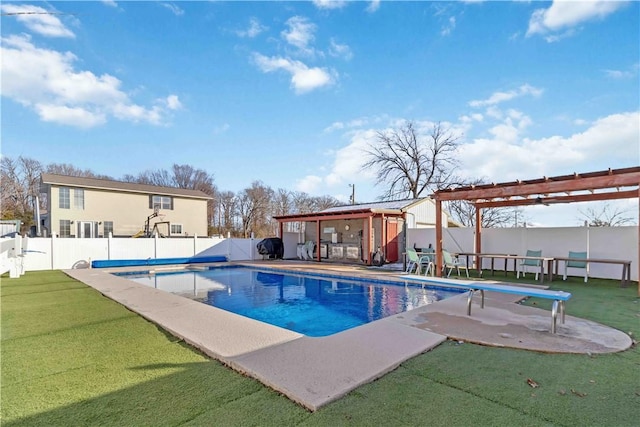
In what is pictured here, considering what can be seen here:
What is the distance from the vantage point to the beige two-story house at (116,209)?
19016 millimetres

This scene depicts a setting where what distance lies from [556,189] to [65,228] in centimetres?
2356

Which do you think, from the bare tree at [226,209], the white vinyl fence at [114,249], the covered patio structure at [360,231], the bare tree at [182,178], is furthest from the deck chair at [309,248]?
the bare tree at [182,178]

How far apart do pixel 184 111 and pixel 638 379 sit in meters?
16.4

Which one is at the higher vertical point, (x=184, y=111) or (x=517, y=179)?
(x=184, y=111)

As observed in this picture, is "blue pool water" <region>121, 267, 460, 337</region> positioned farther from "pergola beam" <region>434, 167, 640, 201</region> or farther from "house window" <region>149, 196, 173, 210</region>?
"house window" <region>149, 196, 173, 210</region>

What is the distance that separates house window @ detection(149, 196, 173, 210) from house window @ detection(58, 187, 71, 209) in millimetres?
4629

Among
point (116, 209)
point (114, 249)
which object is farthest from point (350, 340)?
point (116, 209)

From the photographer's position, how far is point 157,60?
438 inches

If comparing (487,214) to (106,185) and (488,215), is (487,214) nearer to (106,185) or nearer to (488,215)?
(488,215)

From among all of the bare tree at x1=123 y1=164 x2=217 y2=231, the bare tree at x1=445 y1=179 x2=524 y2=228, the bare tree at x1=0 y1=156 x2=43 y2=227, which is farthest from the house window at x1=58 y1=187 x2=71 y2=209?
the bare tree at x1=445 y1=179 x2=524 y2=228

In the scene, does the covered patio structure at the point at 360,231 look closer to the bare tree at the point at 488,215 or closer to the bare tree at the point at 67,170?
the bare tree at the point at 488,215

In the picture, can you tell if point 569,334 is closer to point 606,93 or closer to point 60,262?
point 606,93

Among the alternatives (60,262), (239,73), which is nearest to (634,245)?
(239,73)

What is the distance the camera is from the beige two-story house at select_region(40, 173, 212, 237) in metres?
19.0
